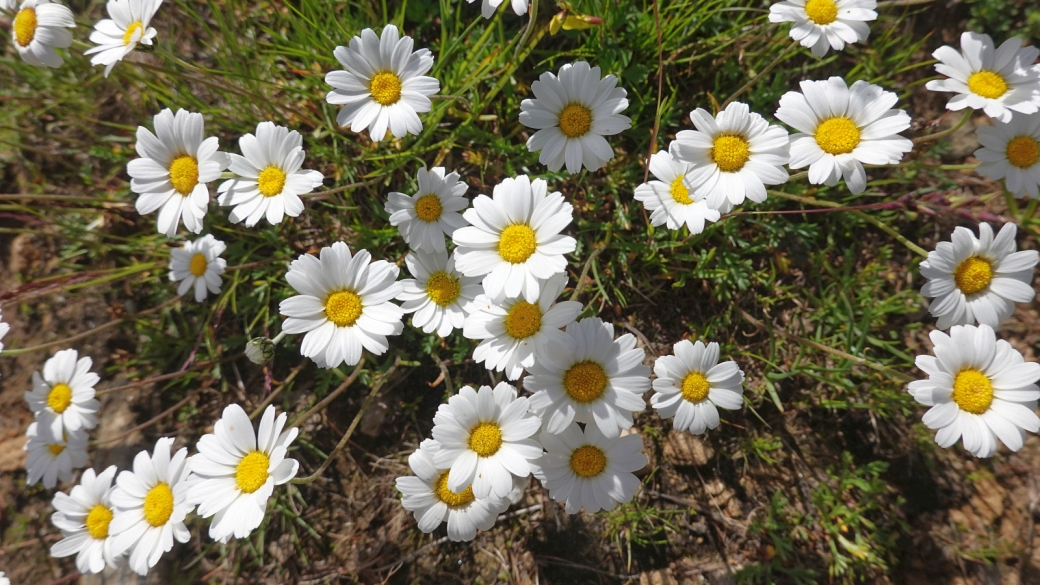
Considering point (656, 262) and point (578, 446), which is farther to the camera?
point (656, 262)

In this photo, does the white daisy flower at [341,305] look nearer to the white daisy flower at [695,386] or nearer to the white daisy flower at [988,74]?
the white daisy flower at [695,386]

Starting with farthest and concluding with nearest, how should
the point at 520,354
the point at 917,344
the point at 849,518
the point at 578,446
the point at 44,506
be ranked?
the point at 44,506, the point at 917,344, the point at 849,518, the point at 578,446, the point at 520,354

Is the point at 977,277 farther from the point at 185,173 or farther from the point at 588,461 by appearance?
the point at 185,173

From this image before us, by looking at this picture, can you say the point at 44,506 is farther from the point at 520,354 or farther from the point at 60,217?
the point at 520,354

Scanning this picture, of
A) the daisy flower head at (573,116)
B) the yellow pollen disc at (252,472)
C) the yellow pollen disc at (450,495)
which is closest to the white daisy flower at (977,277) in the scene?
the daisy flower head at (573,116)

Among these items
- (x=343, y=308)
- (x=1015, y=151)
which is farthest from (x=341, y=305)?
(x=1015, y=151)

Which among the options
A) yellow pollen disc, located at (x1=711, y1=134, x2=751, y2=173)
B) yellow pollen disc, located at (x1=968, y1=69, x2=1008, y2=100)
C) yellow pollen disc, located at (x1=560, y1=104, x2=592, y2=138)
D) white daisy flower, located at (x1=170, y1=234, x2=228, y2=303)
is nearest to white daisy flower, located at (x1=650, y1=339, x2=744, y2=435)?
yellow pollen disc, located at (x1=711, y1=134, x2=751, y2=173)

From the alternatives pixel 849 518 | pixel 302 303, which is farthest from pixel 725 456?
pixel 302 303
